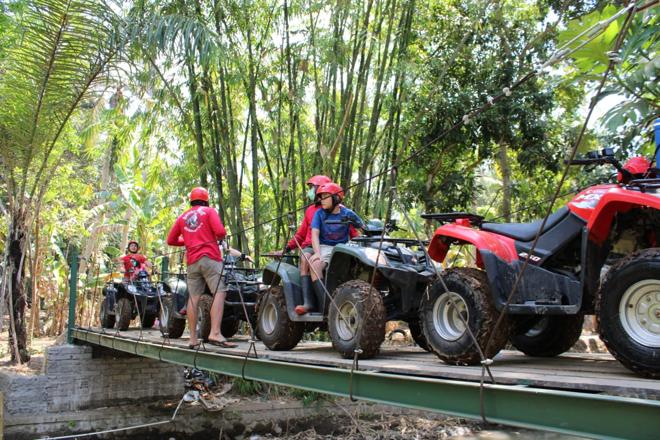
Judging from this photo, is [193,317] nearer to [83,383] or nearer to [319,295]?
[319,295]

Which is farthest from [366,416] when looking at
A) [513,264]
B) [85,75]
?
[513,264]

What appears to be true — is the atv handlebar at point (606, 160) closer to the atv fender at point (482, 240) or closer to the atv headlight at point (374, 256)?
the atv fender at point (482, 240)

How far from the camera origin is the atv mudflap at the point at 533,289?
325 cm

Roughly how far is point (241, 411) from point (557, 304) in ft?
22.3

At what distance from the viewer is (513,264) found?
345 centimetres

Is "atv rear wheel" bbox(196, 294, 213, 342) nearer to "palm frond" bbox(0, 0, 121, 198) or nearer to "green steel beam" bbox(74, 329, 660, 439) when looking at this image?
"green steel beam" bbox(74, 329, 660, 439)

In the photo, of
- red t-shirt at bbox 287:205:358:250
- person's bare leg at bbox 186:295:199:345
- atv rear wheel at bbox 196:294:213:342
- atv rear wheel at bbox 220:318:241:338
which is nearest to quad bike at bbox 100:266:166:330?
atv rear wheel at bbox 220:318:241:338

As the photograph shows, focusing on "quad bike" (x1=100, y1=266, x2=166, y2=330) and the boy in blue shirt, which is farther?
"quad bike" (x1=100, y1=266, x2=166, y2=330)

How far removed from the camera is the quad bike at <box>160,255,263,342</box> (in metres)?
6.45

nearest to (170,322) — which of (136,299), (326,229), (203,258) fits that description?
(136,299)

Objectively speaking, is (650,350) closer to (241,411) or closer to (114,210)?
(241,411)

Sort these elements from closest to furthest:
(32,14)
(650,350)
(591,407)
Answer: (591,407) < (650,350) < (32,14)

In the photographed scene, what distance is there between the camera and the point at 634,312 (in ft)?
9.16

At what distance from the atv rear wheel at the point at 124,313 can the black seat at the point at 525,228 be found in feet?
22.1
